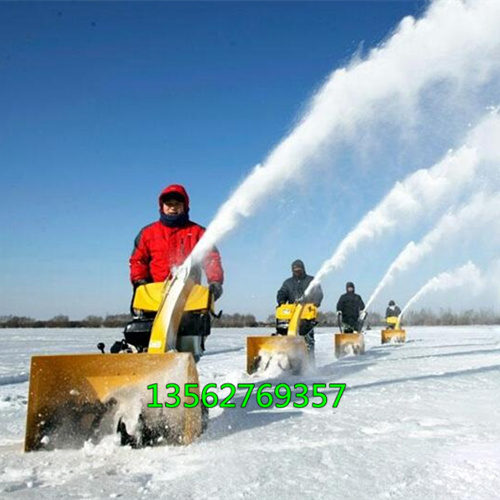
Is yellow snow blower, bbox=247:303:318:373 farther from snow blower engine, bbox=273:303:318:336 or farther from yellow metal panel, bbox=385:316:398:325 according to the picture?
yellow metal panel, bbox=385:316:398:325

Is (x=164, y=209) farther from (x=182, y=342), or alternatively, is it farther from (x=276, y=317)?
(x=276, y=317)

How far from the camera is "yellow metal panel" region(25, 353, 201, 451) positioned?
10.2ft

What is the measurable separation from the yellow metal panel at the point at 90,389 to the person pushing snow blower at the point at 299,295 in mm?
5624

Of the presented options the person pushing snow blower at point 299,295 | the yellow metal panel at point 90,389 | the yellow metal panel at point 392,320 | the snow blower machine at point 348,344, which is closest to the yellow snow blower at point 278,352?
the person pushing snow blower at point 299,295

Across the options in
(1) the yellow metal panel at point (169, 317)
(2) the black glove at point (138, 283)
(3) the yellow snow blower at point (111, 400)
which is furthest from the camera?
(2) the black glove at point (138, 283)

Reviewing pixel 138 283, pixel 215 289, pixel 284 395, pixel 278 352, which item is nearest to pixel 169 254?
pixel 138 283

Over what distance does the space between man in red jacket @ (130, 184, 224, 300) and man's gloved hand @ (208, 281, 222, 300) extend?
0.51 feet

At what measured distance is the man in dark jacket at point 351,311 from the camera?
45.8 feet

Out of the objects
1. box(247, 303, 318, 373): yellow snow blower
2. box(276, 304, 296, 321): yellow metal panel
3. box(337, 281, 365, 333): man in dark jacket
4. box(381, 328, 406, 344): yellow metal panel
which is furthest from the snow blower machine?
box(381, 328, 406, 344): yellow metal panel

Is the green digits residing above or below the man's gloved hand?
below

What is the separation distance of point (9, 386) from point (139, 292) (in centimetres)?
358

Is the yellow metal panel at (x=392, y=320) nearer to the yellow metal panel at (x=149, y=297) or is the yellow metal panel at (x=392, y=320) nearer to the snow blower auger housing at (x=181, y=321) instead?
the snow blower auger housing at (x=181, y=321)

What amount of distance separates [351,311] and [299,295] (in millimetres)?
5149

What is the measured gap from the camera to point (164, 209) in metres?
4.63
